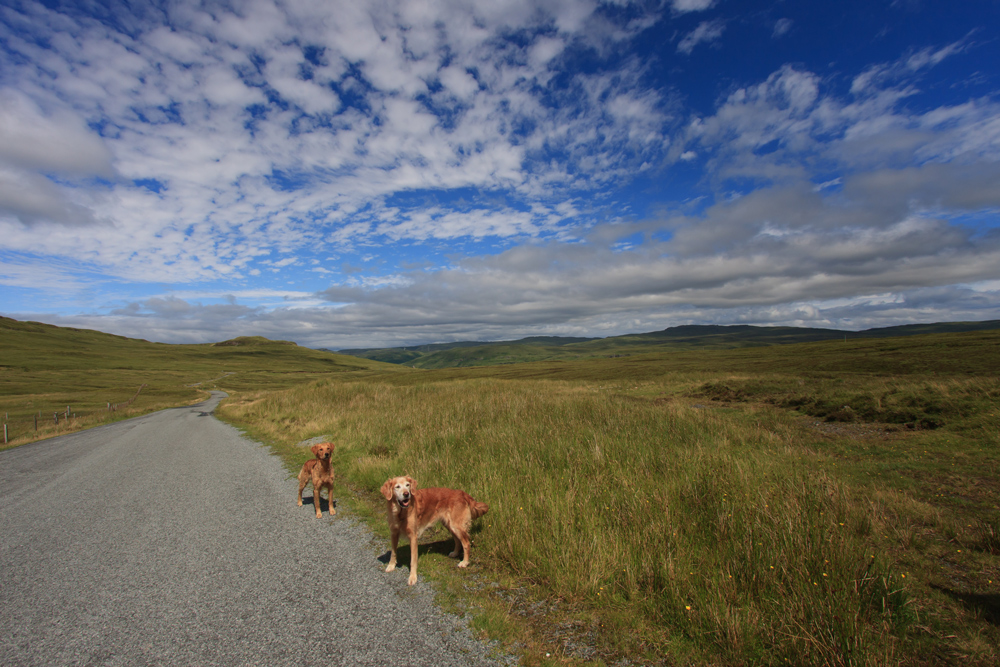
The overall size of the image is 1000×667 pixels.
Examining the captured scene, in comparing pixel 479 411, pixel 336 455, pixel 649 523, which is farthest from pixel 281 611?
pixel 479 411

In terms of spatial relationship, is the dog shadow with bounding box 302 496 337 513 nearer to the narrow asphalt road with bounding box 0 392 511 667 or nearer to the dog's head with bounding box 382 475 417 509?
the narrow asphalt road with bounding box 0 392 511 667

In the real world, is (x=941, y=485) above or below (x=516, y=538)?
below

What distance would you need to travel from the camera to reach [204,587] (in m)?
5.06

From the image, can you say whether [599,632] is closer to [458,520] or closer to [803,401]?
[458,520]

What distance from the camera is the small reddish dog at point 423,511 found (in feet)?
17.5

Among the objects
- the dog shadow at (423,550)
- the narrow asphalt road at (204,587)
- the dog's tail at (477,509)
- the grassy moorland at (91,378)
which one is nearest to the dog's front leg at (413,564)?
the narrow asphalt road at (204,587)

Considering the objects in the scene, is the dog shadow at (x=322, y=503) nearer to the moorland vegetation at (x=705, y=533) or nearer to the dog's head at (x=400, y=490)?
the moorland vegetation at (x=705, y=533)

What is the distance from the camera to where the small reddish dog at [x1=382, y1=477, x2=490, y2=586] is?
5344 mm

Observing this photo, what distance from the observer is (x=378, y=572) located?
544 cm

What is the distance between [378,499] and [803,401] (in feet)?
73.8

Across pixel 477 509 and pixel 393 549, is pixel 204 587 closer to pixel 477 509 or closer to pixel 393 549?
pixel 393 549

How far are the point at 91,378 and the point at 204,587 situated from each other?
122 m

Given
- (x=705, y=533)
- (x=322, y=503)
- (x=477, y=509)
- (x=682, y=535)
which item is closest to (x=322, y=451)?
(x=322, y=503)

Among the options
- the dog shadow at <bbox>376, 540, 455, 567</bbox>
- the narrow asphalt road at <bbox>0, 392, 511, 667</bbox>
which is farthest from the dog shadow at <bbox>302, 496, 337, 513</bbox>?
the dog shadow at <bbox>376, 540, 455, 567</bbox>
